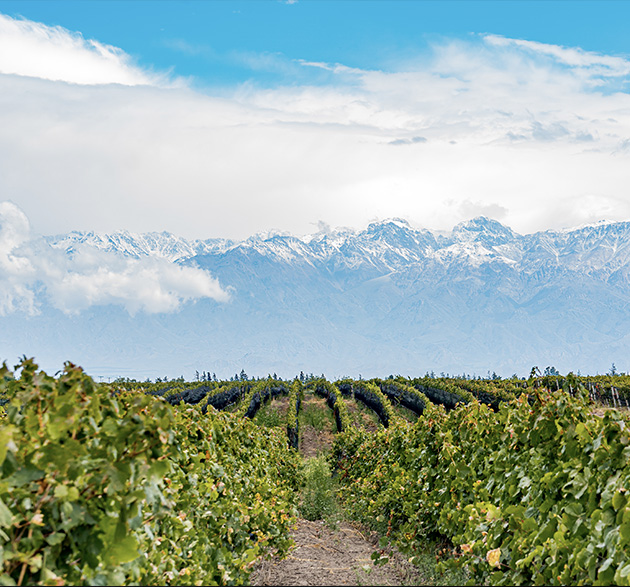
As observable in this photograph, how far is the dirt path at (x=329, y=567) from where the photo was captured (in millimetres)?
7141

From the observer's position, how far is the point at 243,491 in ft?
29.9

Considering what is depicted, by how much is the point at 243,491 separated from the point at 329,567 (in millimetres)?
1819

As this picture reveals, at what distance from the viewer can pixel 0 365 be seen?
14.9ft

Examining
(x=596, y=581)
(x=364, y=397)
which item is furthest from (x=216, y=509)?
(x=364, y=397)

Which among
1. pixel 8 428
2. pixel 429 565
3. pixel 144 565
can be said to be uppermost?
A: pixel 8 428

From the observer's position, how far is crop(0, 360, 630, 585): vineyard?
12.8 ft

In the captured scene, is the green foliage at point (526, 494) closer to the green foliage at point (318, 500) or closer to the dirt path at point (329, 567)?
the dirt path at point (329, 567)

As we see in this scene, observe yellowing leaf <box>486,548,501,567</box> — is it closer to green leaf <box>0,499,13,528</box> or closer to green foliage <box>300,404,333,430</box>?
green leaf <box>0,499,13,528</box>

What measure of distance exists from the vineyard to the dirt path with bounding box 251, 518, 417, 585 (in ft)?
0.93

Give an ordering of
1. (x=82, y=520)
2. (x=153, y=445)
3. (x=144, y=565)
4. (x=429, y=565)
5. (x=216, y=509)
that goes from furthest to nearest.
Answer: (x=429, y=565) < (x=216, y=509) < (x=144, y=565) < (x=153, y=445) < (x=82, y=520)

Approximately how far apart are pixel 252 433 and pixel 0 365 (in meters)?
8.19

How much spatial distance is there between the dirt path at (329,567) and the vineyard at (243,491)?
0.28 metres

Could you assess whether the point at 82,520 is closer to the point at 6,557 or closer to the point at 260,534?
the point at 6,557

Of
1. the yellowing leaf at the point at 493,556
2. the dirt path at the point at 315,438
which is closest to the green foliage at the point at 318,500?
the yellowing leaf at the point at 493,556
